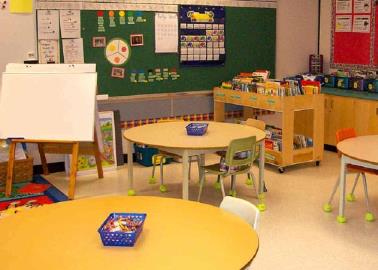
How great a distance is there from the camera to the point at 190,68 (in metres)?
7.49

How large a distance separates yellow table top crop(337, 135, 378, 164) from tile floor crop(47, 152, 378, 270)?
71 cm

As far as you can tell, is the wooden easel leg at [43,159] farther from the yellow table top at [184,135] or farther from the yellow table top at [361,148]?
the yellow table top at [361,148]

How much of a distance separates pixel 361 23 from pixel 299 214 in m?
3.85

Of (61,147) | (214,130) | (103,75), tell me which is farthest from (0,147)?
(214,130)

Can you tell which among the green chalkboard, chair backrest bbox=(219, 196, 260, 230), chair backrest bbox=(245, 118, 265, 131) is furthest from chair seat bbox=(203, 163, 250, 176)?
the green chalkboard

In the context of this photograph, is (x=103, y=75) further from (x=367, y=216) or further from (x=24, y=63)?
(x=367, y=216)

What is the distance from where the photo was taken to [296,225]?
4902 millimetres

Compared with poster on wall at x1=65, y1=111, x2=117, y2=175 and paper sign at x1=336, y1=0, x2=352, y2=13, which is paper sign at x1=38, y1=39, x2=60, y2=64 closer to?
poster on wall at x1=65, y1=111, x2=117, y2=175

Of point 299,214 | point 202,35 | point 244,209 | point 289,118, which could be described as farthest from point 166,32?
point 244,209

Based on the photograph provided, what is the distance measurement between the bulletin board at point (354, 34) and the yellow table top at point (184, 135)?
310 cm

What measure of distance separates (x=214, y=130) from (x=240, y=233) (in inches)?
118

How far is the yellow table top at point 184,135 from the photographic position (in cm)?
485

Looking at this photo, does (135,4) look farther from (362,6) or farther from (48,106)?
(362,6)

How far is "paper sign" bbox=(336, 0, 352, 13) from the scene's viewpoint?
26.2 ft
